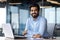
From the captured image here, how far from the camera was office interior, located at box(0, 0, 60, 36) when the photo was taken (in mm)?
5114

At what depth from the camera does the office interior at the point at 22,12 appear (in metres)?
5.11

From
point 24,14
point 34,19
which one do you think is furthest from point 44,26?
point 24,14

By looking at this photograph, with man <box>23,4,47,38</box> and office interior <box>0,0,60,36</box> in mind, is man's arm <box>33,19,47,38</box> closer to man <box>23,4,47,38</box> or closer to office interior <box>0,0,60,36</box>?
man <box>23,4,47,38</box>

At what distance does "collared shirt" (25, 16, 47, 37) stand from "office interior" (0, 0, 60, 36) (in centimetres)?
222

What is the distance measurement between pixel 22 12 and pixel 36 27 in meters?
2.32

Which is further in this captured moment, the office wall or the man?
the office wall

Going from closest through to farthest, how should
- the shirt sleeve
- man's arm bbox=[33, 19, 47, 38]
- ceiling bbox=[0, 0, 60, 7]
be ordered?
1. man's arm bbox=[33, 19, 47, 38]
2. the shirt sleeve
3. ceiling bbox=[0, 0, 60, 7]

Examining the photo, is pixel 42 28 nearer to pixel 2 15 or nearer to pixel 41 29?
pixel 41 29

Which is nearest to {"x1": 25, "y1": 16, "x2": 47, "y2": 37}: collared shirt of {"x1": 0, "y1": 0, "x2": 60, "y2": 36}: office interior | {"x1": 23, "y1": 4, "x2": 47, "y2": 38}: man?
{"x1": 23, "y1": 4, "x2": 47, "y2": 38}: man

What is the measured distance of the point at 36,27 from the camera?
2.83m

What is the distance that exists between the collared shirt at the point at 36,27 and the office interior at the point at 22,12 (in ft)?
7.28

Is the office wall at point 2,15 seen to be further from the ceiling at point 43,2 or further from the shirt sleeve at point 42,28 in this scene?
the shirt sleeve at point 42,28

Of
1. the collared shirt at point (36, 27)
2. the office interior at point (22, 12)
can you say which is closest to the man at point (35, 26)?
the collared shirt at point (36, 27)

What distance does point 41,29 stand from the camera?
2676mm
